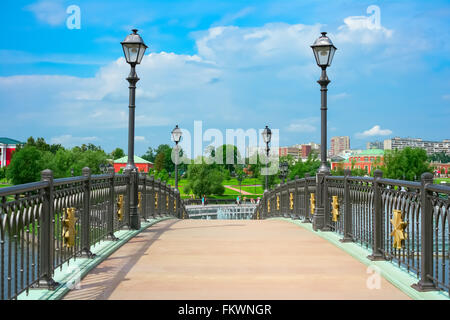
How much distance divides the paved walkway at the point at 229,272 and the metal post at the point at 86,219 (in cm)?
34

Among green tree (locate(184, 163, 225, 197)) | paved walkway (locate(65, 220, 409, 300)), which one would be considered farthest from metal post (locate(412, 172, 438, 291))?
green tree (locate(184, 163, 225, 197))

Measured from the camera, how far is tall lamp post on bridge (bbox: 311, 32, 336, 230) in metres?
10.8

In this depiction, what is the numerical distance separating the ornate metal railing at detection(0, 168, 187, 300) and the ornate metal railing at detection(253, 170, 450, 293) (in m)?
4.26

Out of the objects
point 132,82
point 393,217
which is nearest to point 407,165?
point 132,82

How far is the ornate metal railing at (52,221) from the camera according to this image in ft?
14.1

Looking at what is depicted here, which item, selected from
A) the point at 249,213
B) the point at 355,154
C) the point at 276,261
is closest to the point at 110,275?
the point at 276,261

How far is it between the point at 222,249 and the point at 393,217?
314 cm

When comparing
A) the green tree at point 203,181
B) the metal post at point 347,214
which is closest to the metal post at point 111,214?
the metal post at point 347,214

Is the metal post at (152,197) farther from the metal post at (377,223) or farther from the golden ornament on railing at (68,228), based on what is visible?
the metal post at (377,223)

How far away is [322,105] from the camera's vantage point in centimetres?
1128

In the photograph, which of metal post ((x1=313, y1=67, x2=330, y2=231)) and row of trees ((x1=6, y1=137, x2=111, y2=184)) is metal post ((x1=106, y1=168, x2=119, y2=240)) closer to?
metal post ((x1=313, y1=67, x2=330, y2=231))

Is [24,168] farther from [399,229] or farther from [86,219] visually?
[399,229]
